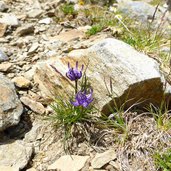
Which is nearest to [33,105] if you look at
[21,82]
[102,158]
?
[21,82]

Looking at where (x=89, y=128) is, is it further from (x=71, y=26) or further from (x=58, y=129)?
(x=71, y=26)

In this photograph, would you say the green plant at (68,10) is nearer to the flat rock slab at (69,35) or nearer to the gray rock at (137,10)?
the flat rock slab at (69,35)

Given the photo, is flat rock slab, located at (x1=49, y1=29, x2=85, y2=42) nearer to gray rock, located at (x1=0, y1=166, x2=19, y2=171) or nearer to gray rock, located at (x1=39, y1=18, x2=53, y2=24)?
gray rock, located at (x1=39, y1=18, x2=53, y2=24)

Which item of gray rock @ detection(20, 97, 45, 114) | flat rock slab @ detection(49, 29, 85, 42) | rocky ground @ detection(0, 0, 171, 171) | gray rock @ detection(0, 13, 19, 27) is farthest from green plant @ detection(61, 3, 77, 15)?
gray rock @ detection(20, 97, 45, 114)

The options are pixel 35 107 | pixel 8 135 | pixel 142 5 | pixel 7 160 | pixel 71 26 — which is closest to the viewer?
pixel 7 160

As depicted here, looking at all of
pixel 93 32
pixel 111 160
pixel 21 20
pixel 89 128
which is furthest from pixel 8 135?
pixel 21 20

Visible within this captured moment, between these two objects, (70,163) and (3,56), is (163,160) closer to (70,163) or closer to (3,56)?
(70,163)

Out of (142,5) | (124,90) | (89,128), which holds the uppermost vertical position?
(124,90)
